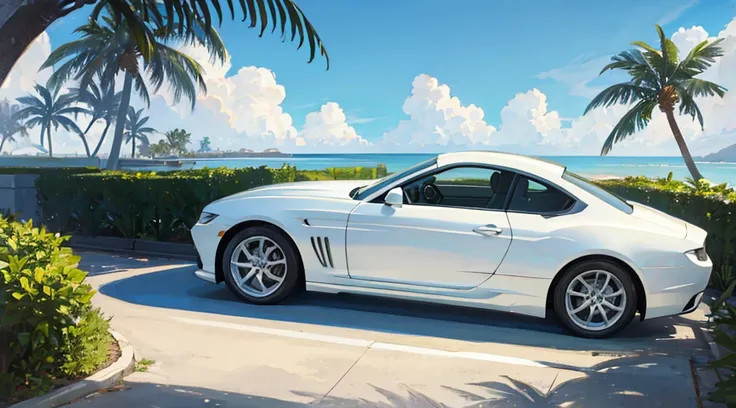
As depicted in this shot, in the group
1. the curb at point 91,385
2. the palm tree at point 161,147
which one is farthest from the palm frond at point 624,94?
the palm tree at point 161,147

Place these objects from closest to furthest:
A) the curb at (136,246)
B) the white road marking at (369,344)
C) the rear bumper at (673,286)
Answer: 1. the white road marking at (369,344)
2. the rear bumper at (673,286)
3. the curb at (136,246)

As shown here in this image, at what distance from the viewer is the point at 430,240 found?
5398 mm

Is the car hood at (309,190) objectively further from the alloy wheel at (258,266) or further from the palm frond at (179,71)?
the palm frond at (179,71)

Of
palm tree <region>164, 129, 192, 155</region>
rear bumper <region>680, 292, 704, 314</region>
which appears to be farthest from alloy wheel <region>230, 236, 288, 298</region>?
palm tree <region>164, 129, 192, 155</region>

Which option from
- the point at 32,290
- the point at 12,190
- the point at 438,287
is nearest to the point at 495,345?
the point at 438,287

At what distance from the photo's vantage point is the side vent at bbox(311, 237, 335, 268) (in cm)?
568

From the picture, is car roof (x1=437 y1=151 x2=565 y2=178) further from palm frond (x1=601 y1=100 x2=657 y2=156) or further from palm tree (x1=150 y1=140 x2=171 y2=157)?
palm tree (x1=150 y1=140 x2=171 y2=157)

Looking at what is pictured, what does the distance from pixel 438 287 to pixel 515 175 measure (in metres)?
1.22

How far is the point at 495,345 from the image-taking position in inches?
195

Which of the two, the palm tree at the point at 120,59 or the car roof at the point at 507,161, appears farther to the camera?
the palm tree at the point at 120,59

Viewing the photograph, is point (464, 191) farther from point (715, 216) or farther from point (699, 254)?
point (715, 216)

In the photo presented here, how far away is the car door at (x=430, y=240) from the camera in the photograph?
5305 millimetres

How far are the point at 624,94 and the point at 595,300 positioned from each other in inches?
1206

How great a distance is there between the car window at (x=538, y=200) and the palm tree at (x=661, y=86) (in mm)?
27153
